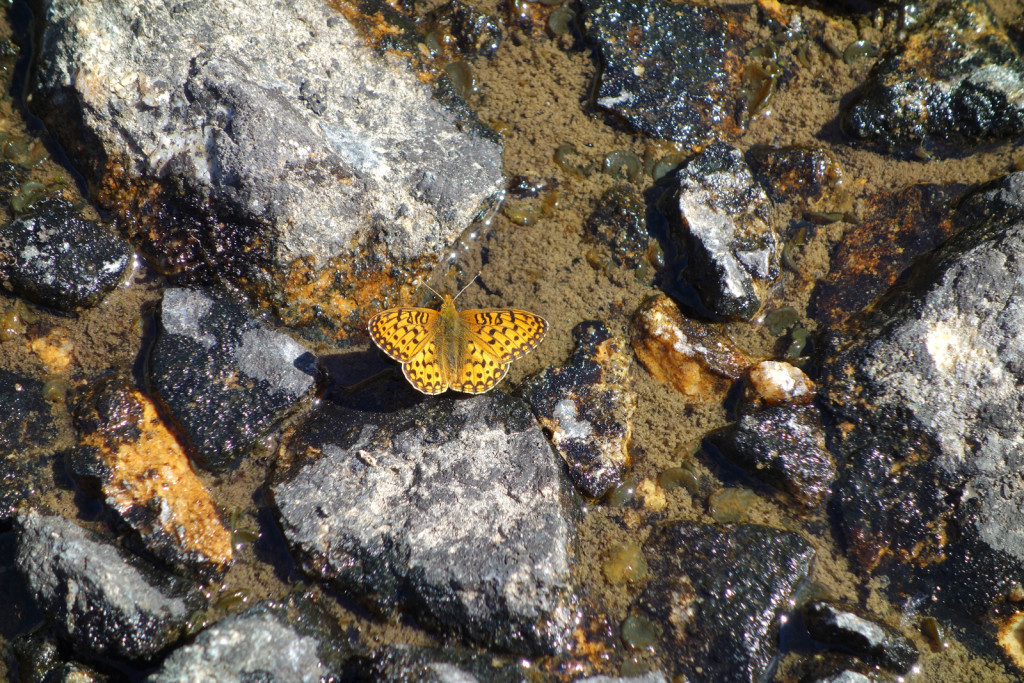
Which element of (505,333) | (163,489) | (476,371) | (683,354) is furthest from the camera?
(683,354)

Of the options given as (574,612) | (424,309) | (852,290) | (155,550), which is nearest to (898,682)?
(574,612)

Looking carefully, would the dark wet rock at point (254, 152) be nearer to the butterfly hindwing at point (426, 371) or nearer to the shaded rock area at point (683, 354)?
the butterfly hindwing at point (426, 371)

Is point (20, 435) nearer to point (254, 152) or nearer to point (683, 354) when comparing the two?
point (254, 152)

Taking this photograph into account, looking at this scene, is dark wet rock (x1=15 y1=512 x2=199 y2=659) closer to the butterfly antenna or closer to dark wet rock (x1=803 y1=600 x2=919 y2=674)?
the butterfly antenna

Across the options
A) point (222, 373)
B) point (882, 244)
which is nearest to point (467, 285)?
point (222, 373)

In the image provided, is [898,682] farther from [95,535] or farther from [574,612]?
[95,535]
